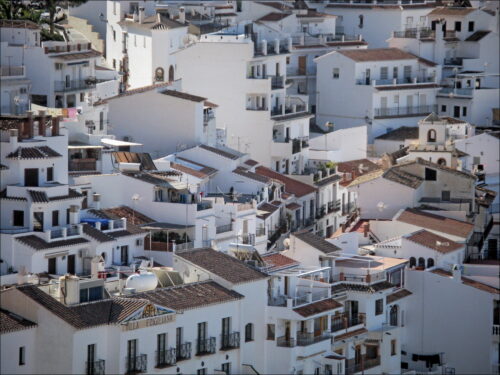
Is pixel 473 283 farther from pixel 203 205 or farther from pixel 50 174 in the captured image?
pixel 50 174

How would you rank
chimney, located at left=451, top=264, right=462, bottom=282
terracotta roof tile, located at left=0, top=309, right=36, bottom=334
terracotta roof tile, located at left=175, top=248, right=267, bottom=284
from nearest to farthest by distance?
terracotta roof tile, located at left=0, top=309, right=36, bottom=334
terracotta roof tile, located at left=175, top=248, right=267, bottom=284
chimney, located at left=451, top=264, right=462, bottom=282

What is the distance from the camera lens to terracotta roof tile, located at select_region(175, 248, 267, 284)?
4838cm

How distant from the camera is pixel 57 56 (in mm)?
61031

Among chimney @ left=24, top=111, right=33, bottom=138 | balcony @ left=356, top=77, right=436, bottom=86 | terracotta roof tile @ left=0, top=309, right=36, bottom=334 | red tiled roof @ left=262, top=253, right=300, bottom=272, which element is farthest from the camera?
balcony @ left=356, top=77, right=436, bottom=86

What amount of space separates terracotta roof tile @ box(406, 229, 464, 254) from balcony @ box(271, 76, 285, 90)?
1071cm

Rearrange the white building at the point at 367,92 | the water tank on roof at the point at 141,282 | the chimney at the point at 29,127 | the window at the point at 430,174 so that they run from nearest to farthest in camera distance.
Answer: the water tank on roof at the point at 141,282 < the chimney at the point at 29,127 < the window at the point at 430,174 < the white building at the point at 367,92

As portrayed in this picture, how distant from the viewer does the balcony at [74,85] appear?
6125cm

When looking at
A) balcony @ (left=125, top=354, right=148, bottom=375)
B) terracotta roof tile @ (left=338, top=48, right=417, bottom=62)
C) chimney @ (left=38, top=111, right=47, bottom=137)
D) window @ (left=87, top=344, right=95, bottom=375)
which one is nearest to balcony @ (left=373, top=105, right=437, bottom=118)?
terracotta roof tile @ (left=338, top=48, right=417, bottom=62)

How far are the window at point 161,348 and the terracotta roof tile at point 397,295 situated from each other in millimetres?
8842

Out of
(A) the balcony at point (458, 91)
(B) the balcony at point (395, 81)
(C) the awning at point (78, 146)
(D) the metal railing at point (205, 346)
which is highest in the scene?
(C) the awning at point (78, 146)

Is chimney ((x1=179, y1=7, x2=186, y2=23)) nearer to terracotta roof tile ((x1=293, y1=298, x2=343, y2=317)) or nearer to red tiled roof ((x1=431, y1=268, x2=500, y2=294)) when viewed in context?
red tiled roof ((x1=431, y1=268, x2=500, y2=294))

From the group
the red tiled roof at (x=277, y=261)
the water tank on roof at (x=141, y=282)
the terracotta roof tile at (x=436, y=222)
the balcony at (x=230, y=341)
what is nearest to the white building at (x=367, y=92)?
the terracotta roof tile at (x=436, y=222)

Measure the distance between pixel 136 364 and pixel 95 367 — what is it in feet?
3.79

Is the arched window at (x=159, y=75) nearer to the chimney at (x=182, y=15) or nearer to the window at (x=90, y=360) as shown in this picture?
the chimney at (x=182, y=15)
